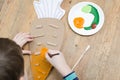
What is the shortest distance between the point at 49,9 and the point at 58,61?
0.91 feet

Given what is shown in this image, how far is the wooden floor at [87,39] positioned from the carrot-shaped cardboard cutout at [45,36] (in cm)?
3

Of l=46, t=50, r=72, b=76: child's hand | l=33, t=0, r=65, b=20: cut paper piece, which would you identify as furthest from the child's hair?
l=33, t=0, r=65, b=20: cut paper piece

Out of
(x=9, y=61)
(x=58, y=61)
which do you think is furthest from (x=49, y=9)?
Answer: (x=9, y=61)

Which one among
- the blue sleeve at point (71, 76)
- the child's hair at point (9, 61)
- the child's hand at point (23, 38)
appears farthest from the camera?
the child's hand at point (23, 38)

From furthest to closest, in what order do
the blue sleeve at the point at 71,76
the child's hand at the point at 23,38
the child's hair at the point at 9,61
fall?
the child's hand at the point at 23,38, the blue sleeve at the point at 71,76, the child's hair at the point at 9,61

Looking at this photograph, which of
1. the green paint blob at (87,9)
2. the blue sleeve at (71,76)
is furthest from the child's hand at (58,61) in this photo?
the green paint blob at (87,9)

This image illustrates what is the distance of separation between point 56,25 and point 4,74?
49 cm

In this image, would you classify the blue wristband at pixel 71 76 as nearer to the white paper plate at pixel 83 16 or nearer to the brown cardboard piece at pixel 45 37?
the brown cardboard piece at pixel 45 37

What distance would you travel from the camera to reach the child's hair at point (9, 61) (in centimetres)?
86

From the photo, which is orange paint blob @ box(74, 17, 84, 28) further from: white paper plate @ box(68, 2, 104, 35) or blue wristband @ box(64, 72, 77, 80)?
blue wristband @ box(64, 72, 77, 80)

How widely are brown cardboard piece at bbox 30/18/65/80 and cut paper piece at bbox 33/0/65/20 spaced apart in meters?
0.03

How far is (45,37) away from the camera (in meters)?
1.28

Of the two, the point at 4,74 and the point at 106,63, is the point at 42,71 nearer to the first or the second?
the point at 106,63

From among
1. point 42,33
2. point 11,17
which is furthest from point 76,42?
point 11,17
